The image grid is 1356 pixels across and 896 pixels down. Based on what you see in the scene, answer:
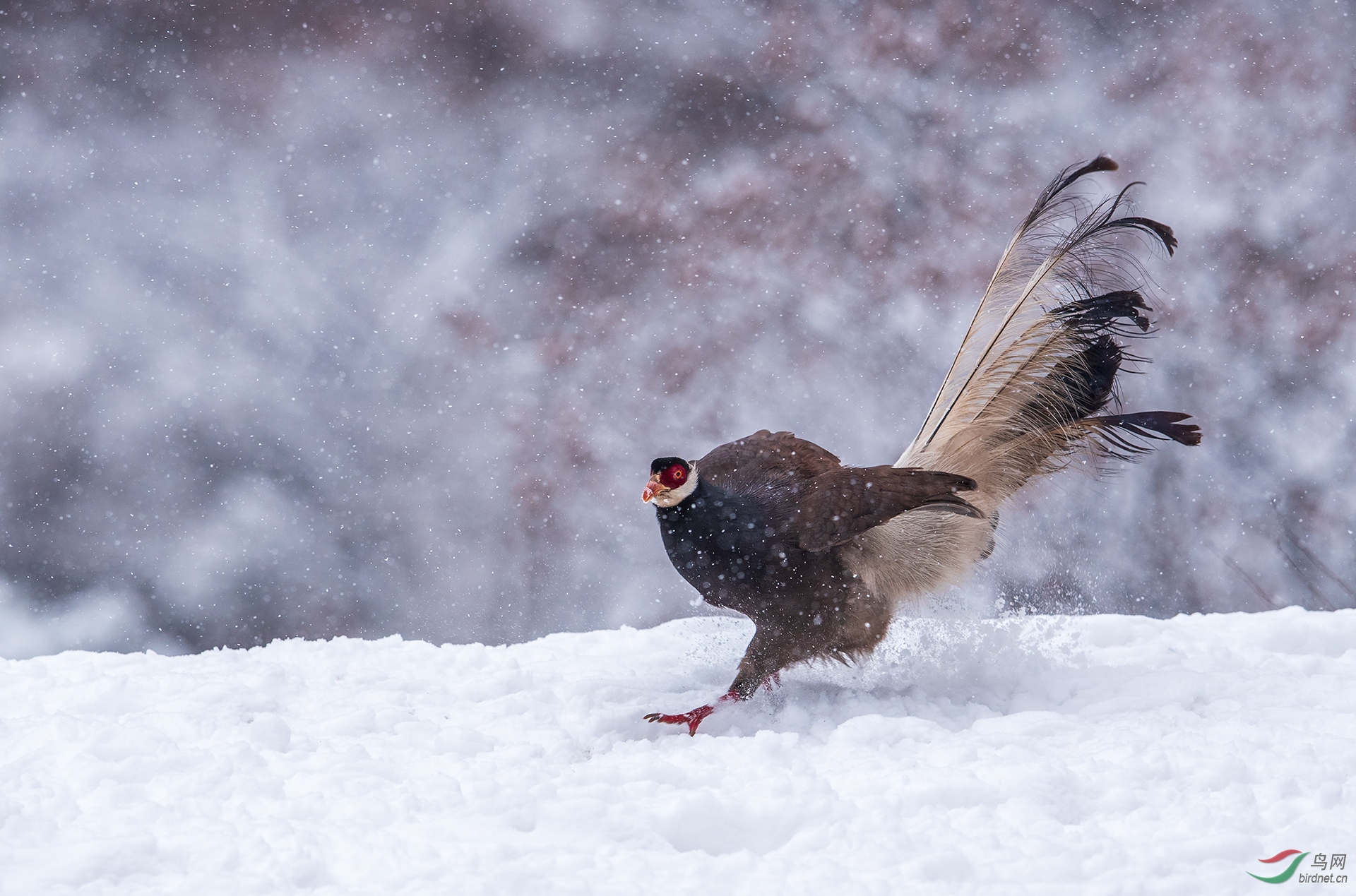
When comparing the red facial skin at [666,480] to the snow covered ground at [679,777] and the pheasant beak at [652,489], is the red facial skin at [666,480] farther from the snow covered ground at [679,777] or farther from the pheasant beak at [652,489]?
the snow covered ground at [679,777]

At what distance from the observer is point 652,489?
3543 mm

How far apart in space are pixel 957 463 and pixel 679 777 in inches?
76.1

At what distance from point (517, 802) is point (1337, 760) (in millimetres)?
2302

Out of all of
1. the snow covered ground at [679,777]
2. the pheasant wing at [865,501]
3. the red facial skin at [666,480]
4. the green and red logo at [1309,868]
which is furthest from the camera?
the red facial skin at [666,480]

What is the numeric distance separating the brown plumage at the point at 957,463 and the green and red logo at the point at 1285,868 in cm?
166

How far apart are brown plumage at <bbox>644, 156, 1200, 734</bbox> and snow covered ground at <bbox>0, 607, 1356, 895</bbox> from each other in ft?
1.13

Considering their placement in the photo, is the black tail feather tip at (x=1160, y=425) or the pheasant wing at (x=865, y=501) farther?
the black tail feather tip at (x=1160, y=425)

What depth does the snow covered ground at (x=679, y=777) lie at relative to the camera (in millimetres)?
2113

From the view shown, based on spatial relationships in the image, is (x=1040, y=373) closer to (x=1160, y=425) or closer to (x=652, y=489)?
(x=1160, y=425)

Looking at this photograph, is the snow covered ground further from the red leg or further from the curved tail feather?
the curved tail feather

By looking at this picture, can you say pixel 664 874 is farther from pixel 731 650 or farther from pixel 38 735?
pixel 731 650

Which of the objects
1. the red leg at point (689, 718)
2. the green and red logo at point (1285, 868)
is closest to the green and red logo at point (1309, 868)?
the green and red logo at point (1285, 868)

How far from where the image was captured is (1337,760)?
261 centimetres

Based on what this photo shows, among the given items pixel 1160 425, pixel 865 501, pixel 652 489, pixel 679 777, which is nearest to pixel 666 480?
pixel 652 489
